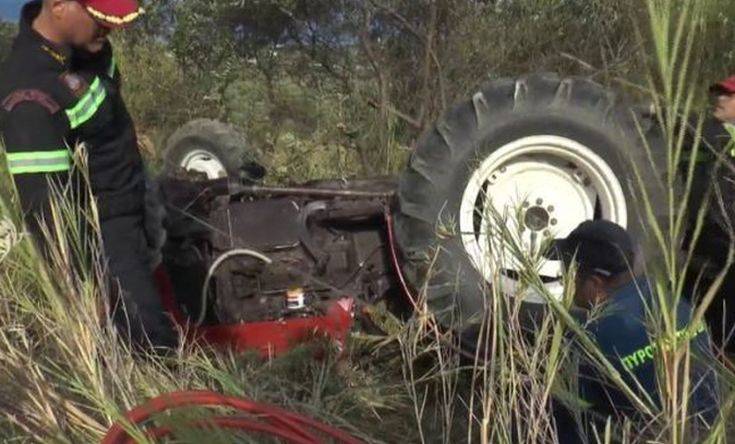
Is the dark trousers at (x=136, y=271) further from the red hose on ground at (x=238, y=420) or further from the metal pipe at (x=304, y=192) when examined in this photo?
the red hose on ground at (x=238, y=420)

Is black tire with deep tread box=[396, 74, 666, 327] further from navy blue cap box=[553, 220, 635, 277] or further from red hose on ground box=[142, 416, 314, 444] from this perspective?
red hose on ground box=[142, 416, 314, 444]

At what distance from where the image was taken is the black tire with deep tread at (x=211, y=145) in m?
6.25

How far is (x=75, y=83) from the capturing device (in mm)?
3951

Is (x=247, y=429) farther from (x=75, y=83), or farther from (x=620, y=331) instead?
(x=75, y=83)

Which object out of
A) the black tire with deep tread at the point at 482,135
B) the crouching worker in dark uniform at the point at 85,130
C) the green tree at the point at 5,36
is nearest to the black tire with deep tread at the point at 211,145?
the crouching worker in dark uniform at the point at 85,130

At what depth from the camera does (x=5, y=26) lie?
12.2 metres

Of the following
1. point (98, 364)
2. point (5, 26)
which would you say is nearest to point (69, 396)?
point (98, 364)

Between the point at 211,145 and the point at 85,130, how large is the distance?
2.25 m

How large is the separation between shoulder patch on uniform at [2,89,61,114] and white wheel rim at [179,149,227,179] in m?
2.45

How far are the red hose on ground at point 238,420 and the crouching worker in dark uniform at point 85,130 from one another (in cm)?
112

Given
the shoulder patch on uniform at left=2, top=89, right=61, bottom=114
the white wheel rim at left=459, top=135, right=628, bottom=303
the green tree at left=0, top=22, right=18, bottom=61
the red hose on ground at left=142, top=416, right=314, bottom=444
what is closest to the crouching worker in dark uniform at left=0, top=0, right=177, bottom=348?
the shoulder patch on uniform at left=2, top=89, right=61, bottom=114

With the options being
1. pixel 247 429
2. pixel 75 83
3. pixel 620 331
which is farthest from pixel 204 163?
pixel 247 429

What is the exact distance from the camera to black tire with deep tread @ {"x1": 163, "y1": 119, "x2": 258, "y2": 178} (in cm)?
625

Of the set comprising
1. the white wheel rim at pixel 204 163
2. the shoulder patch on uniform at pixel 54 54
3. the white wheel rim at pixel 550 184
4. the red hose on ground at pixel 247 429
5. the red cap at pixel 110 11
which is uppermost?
the red cap at pixel 110 11
